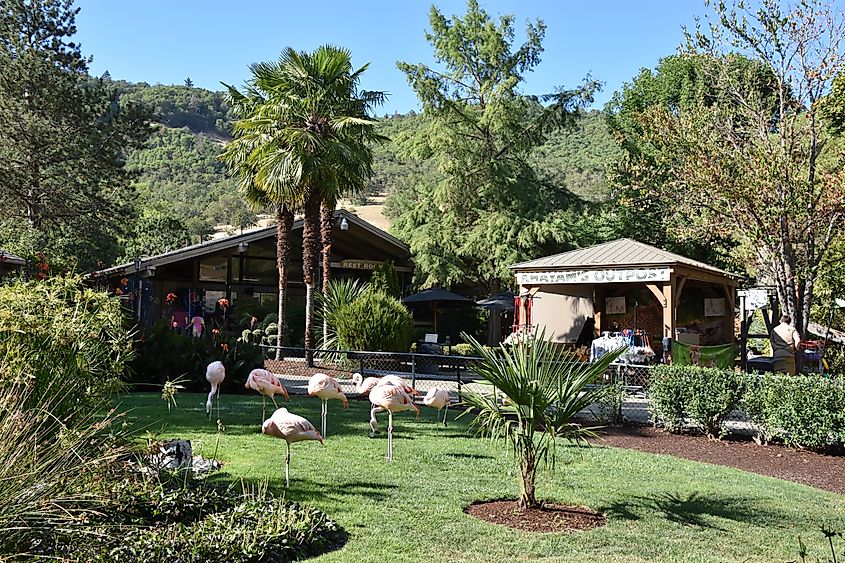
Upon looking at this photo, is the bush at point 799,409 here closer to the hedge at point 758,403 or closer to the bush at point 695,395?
the hedge at point 758,403

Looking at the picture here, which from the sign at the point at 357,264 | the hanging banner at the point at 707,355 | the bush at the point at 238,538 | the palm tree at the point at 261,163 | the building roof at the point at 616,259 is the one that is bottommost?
the bush at the point at 238,538

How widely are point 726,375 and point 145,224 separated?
49.3m

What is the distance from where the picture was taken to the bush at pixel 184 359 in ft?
48.1

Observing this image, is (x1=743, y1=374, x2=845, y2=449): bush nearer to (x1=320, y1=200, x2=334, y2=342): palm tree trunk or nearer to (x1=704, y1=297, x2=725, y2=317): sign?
(x1=704, y1=297, x2=725, y2=317): sign

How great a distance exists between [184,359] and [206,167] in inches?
4008

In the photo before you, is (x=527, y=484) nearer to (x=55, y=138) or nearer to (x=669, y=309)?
(x=669, y=309)

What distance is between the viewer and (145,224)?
5384cm

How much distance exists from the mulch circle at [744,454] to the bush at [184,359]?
24.8 ft

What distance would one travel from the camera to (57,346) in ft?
20.8

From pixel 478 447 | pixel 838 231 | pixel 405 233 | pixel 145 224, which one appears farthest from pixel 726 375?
pixel 145 224

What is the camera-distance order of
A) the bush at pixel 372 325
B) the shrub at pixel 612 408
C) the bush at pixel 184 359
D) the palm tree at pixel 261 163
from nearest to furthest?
the shrub at pixel 612 408 → the bush at pixel 184 359 → the bush at pixel 372 325 → the palm tree at pixel 261 163

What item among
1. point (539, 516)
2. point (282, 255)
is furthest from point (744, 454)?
point (282, 255)

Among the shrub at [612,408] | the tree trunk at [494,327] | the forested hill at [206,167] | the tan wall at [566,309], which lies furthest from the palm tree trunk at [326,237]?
the forested hill at [206,167]

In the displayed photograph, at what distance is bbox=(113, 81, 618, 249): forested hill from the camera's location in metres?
54.1
